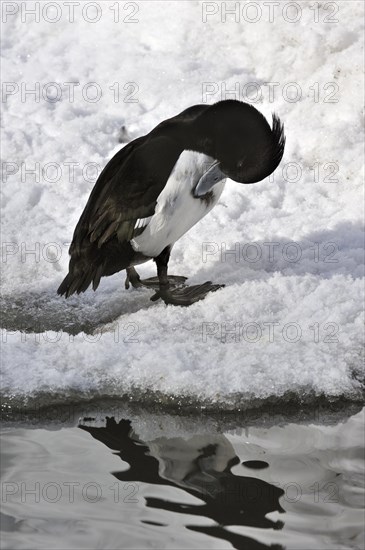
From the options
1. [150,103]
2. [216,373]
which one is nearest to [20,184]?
[150,103]

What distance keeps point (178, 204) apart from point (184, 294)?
0.64m

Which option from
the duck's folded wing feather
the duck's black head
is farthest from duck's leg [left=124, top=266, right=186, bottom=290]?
the duck's black head

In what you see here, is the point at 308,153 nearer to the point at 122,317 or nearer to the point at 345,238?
the point at 345,238

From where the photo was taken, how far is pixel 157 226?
498 centimetres

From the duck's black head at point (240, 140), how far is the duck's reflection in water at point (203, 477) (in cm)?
152

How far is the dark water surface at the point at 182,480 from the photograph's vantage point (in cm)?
326

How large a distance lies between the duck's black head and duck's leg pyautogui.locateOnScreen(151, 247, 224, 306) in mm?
689

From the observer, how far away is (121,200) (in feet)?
16.1

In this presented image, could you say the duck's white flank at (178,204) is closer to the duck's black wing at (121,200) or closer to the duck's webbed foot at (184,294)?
the duck's black wing at (121,200)

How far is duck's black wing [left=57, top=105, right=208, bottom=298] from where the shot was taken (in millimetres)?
4891
